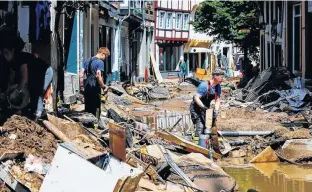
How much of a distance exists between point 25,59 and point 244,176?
11.7 feet

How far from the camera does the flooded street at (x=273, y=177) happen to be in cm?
895

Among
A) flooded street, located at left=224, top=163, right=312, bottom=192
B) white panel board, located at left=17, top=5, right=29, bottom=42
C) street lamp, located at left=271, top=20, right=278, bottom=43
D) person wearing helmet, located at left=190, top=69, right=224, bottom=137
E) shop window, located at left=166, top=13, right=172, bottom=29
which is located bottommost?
flooded street, located at left=224, top=163, right=312, bottom=192

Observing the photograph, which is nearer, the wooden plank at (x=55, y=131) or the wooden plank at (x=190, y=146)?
the wooden plank at (x=55, y=131)

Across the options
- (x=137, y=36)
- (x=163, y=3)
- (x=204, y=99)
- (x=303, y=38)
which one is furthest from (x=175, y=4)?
(x=204, y=99)

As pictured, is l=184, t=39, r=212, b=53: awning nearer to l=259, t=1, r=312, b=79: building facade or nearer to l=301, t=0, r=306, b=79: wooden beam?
l=259, t=1, r=312, b=79: building facade

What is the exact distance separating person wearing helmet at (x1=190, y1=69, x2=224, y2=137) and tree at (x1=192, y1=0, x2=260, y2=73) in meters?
24.8

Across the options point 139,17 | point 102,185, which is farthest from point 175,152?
point 139,17

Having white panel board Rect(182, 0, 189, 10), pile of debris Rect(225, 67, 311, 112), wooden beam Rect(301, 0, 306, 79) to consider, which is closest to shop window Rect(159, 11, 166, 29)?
white panel board Rect(182, 0, 189, 10)

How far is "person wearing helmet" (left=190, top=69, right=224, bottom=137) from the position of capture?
10.4 meters

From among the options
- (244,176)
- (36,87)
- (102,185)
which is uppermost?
(36,87)

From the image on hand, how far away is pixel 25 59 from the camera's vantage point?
907 centimetres

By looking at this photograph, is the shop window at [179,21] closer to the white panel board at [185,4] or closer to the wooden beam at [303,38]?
the white panel board at [185,4]

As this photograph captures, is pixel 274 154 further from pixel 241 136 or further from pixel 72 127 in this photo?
pixel 72 127

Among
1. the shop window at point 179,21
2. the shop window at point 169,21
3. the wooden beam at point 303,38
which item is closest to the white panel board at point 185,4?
the shop window at point 179,21
